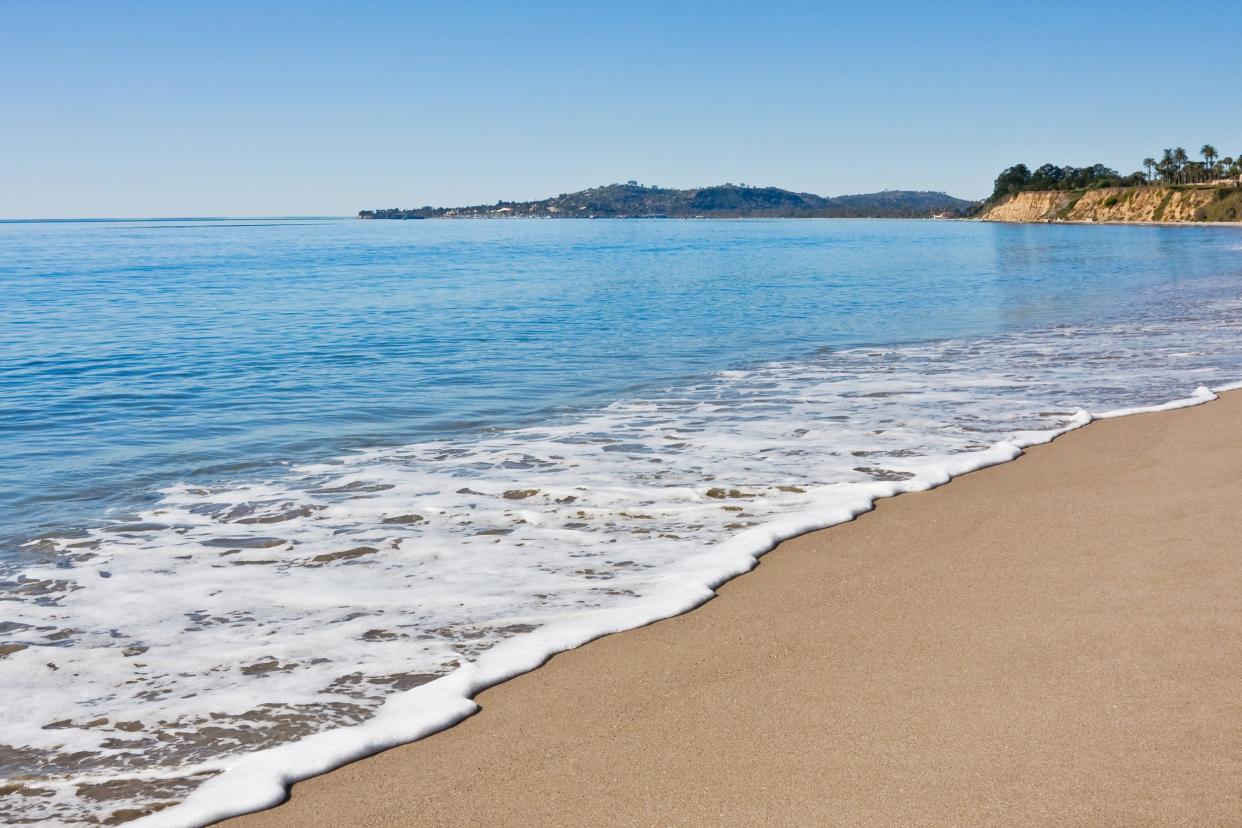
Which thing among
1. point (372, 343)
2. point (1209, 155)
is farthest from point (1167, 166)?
point (372, 343)

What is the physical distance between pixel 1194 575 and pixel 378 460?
22.9ft

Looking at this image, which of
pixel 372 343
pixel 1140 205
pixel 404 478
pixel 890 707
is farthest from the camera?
pixel 1140 205

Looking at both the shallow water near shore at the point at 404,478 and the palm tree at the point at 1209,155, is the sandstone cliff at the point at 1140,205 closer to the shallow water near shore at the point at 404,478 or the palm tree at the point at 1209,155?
the palm tree at the point at 1209,155

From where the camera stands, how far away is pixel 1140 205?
141125mm

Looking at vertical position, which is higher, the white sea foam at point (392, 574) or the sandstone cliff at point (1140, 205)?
the sandstone cliff at point (1140, 205)

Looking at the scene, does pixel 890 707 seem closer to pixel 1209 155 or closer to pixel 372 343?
pixel 372 343

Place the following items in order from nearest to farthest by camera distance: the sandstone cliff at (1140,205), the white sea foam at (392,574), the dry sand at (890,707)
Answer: the dry sand at (890,707)
the white sea foam at (392,574)
the sandstone cliff at (1140,205)

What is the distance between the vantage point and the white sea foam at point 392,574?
415 centimetres

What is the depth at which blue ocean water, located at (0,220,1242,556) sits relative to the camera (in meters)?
10.8

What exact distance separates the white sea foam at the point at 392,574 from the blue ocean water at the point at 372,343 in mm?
1482

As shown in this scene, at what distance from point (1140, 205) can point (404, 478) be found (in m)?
155

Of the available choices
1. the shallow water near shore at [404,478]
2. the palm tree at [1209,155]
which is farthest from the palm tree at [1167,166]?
the shallow water near shore at [404,478]

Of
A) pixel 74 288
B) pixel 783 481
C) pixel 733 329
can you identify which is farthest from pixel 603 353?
pixel 74 288

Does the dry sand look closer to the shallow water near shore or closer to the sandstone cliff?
the shallow water near shore
